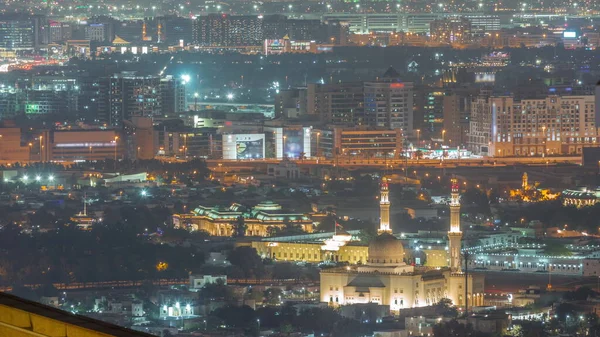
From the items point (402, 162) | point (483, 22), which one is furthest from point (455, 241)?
point (483, 22)

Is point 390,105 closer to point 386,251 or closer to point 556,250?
point 556,250

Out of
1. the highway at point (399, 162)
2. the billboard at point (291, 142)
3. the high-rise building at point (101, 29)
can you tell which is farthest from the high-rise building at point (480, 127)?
the high-rise building at point (101, 29)

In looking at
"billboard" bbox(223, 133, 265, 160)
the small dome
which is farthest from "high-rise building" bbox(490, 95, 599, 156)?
the small dome

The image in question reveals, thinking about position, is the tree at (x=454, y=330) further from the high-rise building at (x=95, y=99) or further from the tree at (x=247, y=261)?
the high-rise building at (x=95, y=99)

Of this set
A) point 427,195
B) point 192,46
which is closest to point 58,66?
point 192,46

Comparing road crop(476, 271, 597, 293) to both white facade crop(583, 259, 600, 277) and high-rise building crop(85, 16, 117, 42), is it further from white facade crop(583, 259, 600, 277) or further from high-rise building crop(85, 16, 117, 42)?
high-rise building crop(85, 16, 117, 42)
